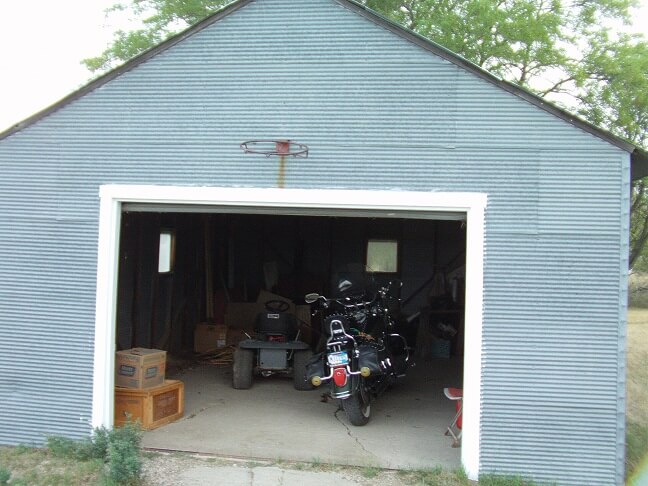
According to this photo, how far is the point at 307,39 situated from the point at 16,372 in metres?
4.09

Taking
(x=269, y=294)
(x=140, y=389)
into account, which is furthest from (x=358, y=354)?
(x=269, y=294)

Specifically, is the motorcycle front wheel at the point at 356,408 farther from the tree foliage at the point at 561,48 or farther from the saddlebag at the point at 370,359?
the tree foliage at the point at 561,48

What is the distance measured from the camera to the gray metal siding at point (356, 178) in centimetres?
548

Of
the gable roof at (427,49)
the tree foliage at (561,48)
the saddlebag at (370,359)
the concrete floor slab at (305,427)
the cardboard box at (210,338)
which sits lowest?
the concrete floor slab at (305,427)

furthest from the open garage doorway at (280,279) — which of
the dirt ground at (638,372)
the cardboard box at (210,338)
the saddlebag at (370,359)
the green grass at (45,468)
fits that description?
the dirt ground at (638,372)

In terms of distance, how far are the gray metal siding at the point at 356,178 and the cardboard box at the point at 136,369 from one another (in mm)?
731

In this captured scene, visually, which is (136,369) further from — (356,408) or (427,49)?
(427,49)

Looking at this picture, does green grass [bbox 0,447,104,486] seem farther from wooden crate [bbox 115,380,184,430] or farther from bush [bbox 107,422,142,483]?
wooden crate [bbox 115,380,184,430]

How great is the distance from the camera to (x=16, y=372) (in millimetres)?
6258

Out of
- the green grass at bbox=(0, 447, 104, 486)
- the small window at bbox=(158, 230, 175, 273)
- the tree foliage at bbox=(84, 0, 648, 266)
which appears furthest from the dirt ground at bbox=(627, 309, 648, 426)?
the small window at bbox=(158, 230, 175, 273)

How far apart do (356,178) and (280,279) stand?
782 centimetres

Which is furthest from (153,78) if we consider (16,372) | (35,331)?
(16,372)

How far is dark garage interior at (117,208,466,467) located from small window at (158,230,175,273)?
23mm

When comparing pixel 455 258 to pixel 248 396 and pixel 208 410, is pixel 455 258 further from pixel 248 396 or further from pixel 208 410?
pixel 208 410
